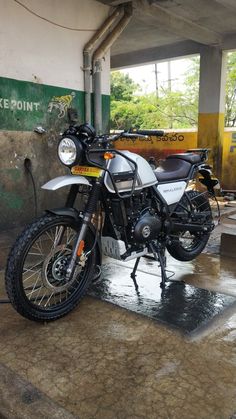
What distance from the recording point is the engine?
10.2 ft

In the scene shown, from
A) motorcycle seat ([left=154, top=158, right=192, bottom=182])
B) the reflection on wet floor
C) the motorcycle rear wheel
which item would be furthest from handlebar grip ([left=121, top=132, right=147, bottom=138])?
the reflection on wet floor

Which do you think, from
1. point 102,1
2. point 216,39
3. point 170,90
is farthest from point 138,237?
point 170,90

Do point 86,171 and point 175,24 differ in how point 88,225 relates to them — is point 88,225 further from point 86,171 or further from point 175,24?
point 175,24

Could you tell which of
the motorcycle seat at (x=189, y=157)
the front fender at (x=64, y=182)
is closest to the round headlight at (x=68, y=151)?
the front fender at (x=64, y=182)

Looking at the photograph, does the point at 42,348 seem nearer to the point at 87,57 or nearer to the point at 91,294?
the point at 91,294

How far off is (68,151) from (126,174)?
19.0 inches

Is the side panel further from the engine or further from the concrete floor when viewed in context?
the concrete floor

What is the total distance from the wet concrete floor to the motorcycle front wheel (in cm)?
13

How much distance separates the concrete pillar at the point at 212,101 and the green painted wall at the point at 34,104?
14.2 feet

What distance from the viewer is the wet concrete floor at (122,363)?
6.55ft

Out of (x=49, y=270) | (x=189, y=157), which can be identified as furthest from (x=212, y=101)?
(x=49, y=270)

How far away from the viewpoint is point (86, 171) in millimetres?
2928

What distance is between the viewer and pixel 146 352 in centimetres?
247

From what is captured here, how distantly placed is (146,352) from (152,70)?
25.7 metres
